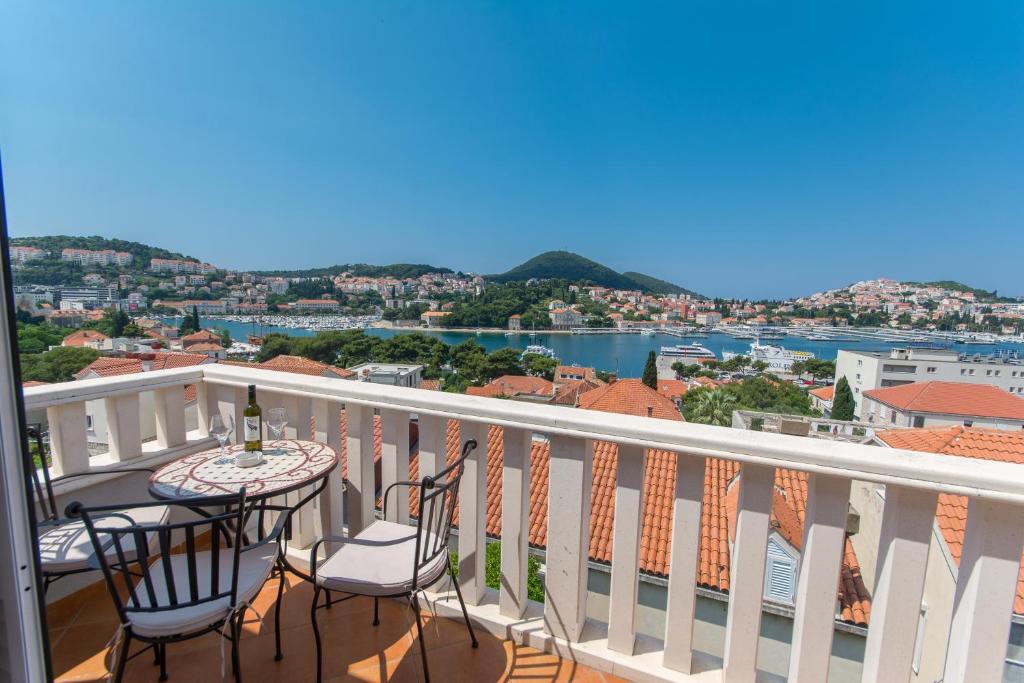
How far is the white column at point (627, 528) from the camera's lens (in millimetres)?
1410

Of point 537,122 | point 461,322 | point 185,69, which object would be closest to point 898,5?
point 537,122

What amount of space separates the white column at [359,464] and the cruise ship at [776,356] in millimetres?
54946

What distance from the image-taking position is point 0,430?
0.58m

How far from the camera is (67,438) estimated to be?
6.35 ft

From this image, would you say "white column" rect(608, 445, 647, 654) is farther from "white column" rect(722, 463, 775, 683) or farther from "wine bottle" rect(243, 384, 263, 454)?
"wine bottle" rect(243, 384, 263, 454)

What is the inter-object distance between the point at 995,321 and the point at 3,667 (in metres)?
52.9

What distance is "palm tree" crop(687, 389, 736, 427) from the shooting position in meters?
23.7

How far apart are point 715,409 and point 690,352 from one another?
3123 cm

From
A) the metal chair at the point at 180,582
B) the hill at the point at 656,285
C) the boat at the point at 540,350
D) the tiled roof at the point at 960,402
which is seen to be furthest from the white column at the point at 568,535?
the hill at the point at 656,285

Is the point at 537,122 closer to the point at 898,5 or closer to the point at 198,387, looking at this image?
the point at 898,5

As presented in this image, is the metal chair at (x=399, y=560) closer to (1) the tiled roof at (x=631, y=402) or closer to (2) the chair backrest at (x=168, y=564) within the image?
(2) the chair backrest at (x=168, y=564)

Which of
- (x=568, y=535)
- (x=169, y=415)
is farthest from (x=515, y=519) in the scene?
(x=169, y=415)

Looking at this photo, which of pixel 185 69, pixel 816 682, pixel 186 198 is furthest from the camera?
pixel 186 198

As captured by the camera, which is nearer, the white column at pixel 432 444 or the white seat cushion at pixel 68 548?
the white seat cushion at pixel 68 548
